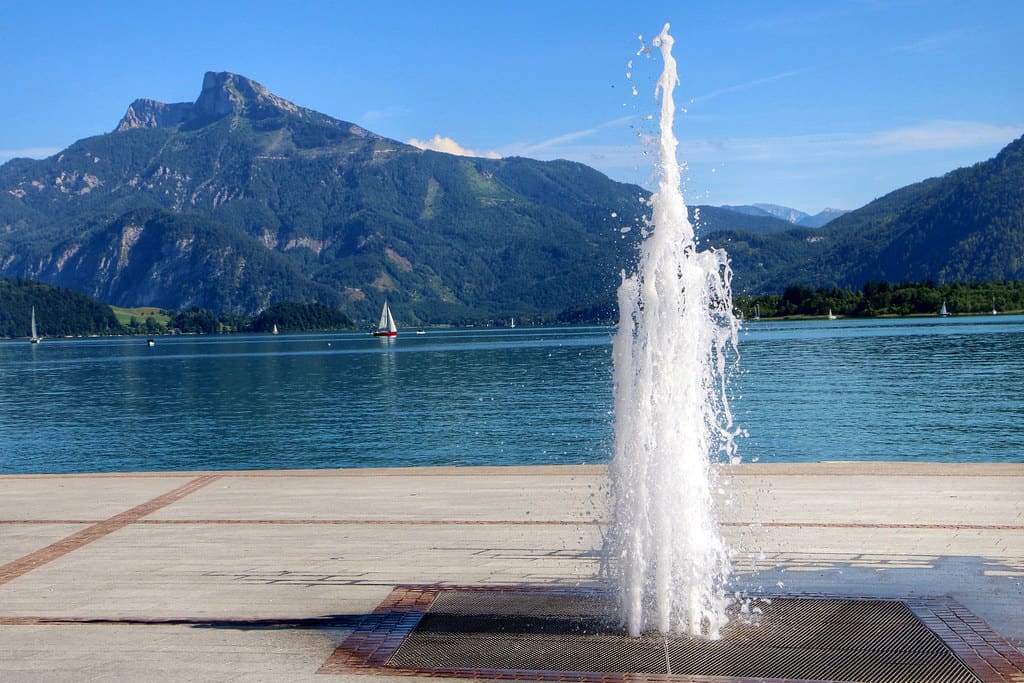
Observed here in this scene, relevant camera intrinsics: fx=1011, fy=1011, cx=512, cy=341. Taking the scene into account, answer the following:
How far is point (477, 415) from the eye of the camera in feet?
151

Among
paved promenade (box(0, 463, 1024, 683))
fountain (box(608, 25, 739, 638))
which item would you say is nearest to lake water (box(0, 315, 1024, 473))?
paved promenade (box(0, 463, 1024, 683))

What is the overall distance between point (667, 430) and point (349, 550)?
16.0 ft

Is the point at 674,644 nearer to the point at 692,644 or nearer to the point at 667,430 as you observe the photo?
the point at 692,644

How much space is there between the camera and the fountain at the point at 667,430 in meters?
9.68

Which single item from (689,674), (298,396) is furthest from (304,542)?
(298,396)

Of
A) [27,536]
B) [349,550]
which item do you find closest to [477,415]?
[27,536]

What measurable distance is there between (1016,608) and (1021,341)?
92943mm

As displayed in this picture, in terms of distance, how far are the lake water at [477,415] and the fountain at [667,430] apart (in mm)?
18019

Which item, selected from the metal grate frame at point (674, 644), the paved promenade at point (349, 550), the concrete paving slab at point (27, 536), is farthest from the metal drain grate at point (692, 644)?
the concrete paving slab at point (27, 536)

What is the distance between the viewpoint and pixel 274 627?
9508 mm

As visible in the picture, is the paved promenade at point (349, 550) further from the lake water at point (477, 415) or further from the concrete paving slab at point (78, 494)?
the lake water at point (477, 415)

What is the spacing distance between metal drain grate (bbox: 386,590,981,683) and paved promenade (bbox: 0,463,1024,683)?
0.69m

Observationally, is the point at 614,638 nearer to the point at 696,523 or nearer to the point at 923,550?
the point at 696,523

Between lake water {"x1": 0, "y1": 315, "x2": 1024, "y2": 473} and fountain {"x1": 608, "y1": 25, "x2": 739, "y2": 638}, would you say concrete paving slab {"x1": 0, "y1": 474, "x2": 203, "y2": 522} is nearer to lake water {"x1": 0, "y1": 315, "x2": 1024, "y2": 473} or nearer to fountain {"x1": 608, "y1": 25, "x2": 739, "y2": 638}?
fountain {"x1": 608, "y1": 25, "x2": 739, "y2": 638}
